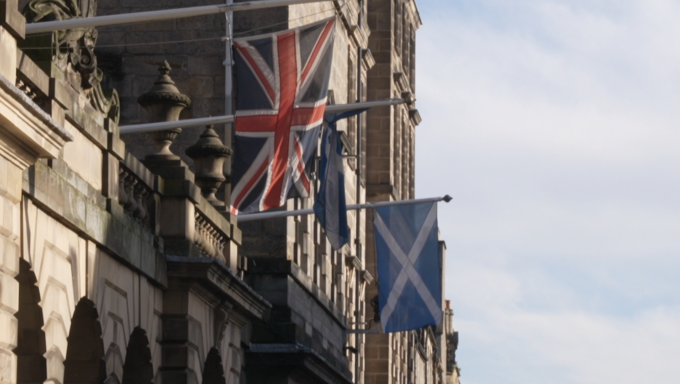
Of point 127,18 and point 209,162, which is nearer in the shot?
point 127,18

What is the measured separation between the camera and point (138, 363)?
24.1 metres

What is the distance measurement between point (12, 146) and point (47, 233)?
2.54m

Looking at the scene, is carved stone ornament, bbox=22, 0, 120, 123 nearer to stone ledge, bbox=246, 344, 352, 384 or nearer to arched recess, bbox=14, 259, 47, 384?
arched recess, bbox=14, 259, 47, 384

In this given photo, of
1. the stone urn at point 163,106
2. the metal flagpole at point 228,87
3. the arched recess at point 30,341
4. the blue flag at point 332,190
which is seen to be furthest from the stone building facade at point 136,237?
the blue flag at point 332,190

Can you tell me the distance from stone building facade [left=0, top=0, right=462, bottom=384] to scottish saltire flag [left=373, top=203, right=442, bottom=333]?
5.63 ft

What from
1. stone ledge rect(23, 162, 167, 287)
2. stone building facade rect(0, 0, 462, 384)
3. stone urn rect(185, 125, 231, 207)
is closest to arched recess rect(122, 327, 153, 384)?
stone building facade rect(0, 0, 462, 384)

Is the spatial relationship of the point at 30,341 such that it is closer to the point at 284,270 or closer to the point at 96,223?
the point at 96,223

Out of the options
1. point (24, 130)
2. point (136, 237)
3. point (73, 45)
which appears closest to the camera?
point (24, 130)

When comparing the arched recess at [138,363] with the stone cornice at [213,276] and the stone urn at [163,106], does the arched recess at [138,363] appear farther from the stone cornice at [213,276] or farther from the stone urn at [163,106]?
the stone urn at [163,106]

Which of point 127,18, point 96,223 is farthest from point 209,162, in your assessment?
point 127,18

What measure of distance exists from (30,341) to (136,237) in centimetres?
413

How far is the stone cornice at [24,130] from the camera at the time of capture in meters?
15.7

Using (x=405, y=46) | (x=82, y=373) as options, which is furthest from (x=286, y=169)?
(x=405, y=46)

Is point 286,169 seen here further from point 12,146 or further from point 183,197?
point 12,146
